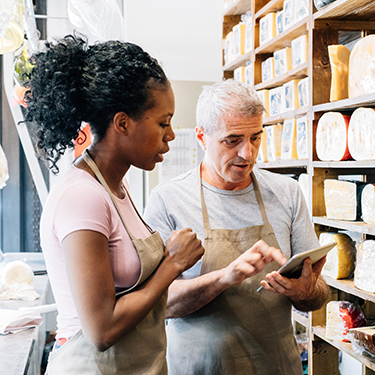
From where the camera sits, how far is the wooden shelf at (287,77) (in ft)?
7.61

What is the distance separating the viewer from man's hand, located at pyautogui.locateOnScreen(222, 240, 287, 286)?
1.29m

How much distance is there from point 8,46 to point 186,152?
300 cm

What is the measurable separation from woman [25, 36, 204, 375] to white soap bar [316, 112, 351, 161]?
48.7 inches

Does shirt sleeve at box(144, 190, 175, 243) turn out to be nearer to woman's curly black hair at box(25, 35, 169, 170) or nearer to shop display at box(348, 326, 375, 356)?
woman's curly black hair at box(25, 35, 169, 170)

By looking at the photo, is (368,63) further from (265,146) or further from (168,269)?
(168,269)

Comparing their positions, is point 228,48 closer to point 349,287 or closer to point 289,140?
point 289,140

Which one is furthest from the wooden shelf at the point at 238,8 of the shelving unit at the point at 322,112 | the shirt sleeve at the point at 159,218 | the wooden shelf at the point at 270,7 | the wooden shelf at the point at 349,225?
the shirt sleeve at the point at 159,218

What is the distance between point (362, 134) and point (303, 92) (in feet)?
1.75

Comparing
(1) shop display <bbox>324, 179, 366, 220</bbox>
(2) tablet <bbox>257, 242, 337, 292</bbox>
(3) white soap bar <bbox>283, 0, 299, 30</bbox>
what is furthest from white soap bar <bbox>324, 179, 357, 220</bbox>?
(3) white soap bar <bbox>283, 0, 299, 30</bbox>

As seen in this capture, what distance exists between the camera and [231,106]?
1533 mm

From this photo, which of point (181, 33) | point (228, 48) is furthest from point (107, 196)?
point (181, 33)

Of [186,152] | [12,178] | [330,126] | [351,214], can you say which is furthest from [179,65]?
[351,214]

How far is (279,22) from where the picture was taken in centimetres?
257

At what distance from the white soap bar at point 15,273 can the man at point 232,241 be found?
1229 millimetres
